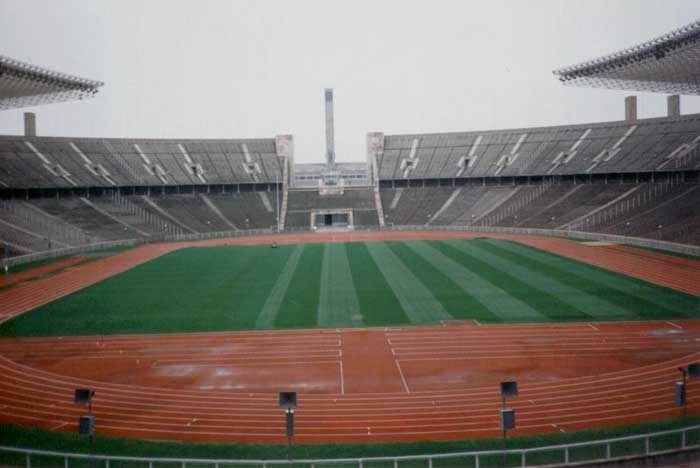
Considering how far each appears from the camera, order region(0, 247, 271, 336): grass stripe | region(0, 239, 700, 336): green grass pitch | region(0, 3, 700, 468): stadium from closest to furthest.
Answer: region(0, 3, 700, 468): stadium → region(0, 247, 271, 336): grass stripe → region(0, 239, 700, 336): green grass pitch

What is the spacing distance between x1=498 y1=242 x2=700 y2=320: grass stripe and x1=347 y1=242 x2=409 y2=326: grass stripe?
383 inches

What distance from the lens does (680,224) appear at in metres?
50.8

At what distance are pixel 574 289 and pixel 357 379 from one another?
1716cm

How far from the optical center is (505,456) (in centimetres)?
1284

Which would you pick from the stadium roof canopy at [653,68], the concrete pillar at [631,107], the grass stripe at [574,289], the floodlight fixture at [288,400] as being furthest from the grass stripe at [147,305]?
the concrete pillar at [631,107]

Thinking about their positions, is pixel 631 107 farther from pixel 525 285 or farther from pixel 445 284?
pixel 445 284

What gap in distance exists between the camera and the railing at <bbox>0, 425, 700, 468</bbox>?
1241cm

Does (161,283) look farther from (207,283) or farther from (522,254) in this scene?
(522,254)

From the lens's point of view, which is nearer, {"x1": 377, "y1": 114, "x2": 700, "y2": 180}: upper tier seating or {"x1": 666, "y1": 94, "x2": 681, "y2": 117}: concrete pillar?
{"x1": 377, "y1": 114, "x2": 700, "y2": 180}: upper tier seating

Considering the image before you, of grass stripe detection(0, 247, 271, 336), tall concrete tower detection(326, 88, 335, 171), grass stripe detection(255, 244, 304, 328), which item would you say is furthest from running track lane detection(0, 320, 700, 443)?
tall concrete tower detection(326, 88, 335, 171)

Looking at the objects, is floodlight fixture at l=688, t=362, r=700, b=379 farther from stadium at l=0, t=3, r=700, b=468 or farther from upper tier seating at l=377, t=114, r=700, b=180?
upper tier seating at l=377, t=114, r=700, b=180

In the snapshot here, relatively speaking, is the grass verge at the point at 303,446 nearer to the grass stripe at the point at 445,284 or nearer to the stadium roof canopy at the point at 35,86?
the grass stripe at the point at 445,284

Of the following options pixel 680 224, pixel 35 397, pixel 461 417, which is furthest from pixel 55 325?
pixel 680 224

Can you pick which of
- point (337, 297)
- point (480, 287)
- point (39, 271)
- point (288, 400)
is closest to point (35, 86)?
point (39, 271)
